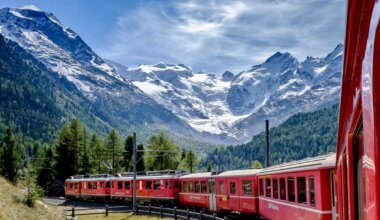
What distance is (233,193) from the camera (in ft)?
98.3

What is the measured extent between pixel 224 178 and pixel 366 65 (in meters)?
29.2

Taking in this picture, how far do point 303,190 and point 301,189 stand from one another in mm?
274

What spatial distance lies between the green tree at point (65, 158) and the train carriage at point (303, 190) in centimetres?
6777

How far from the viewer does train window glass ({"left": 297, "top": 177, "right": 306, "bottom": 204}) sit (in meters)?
15.0

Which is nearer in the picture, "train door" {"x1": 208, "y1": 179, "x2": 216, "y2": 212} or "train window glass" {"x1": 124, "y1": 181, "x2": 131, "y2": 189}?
"train door" {"x1": 208, "y1": 179, "x2": 216, "y2": 212}

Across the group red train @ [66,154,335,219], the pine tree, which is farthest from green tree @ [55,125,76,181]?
red train @ [66,154,335,219]

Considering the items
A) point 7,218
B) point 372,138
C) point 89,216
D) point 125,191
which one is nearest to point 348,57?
point 372,138

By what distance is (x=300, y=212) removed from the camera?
1522 centimetres

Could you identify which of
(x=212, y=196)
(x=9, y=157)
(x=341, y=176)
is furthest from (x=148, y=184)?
(x=341, y=176)

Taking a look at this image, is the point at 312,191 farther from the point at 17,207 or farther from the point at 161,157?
the point at 161,157

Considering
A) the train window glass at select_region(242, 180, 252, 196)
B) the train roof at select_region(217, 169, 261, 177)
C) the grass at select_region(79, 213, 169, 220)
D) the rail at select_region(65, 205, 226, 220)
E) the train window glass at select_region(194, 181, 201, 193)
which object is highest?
the train roof at select_region(217, 169, 261, 177)

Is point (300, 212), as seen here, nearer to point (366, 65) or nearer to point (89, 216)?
point (366, 65)

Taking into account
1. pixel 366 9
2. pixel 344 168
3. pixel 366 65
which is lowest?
pixel 344 168

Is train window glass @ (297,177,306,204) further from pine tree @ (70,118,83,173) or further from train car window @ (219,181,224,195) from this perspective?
pine tree @ (70,118,83,173)
